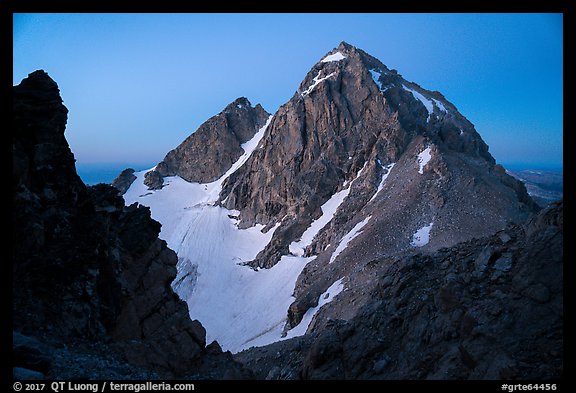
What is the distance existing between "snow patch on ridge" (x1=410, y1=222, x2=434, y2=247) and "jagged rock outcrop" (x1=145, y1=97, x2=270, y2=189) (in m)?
75.8

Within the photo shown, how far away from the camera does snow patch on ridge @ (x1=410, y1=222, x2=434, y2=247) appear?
→ 38500mm

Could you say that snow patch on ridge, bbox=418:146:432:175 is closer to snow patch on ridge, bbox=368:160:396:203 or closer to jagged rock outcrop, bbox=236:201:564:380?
snow patch on ridge, bbox=368:160:396:203

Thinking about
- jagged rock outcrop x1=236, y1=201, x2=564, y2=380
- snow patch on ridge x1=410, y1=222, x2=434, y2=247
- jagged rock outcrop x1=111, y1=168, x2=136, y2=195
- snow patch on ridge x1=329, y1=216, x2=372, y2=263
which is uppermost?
jagged rock outcrop x1=111, y1=168, x2=136, y2=195

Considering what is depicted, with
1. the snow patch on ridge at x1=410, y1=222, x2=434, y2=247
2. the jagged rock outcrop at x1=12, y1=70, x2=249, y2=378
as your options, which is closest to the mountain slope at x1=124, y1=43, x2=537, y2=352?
the snow patch on ridge at x1=410, y1=222, x2=434, y2=247

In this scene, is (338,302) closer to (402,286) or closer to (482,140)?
(402,286)

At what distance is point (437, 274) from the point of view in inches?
544

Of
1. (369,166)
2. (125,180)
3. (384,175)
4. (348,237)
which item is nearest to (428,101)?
(369,166)

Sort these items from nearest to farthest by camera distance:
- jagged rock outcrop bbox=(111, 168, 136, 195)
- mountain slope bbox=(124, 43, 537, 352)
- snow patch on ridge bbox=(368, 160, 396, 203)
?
mountain slope bbox=(124, 43, 537, 352) → snow patch on ridge bbox=(368, 160, 396, 203) → jagged rock outcrop bbox=(111, 168, 136, 195)

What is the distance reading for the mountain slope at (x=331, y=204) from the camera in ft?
131

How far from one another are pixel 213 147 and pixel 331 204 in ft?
188

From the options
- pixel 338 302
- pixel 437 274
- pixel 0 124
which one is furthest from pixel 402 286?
pixel 338 302

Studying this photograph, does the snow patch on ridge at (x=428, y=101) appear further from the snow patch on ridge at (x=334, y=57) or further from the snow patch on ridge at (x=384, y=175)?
the snow patch on ridge at (x=384, y=175)

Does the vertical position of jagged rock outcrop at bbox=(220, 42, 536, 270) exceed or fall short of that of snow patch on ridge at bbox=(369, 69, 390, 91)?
it falls short
